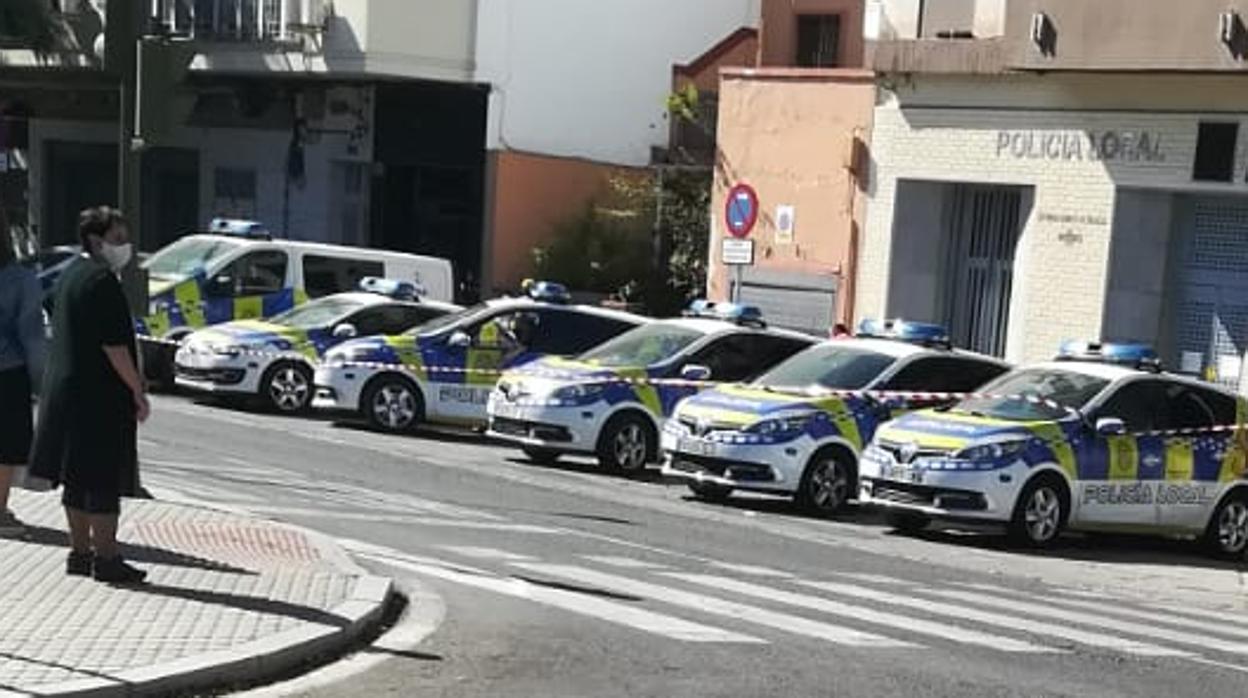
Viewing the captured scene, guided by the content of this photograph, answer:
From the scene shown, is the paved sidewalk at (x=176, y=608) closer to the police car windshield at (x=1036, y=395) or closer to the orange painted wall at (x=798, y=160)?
the police car windshield at (x=1036, y=395)

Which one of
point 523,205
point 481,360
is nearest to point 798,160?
point 523,205

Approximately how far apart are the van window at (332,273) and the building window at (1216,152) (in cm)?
1162

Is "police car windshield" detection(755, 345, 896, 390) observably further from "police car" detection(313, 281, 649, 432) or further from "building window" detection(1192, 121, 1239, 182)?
"building window" detection(1192, 121, 1239, 182)

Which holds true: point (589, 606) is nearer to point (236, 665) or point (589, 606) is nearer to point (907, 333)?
point (236, 665)

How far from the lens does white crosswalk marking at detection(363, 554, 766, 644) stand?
9.32 metres

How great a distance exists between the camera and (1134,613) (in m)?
12.2

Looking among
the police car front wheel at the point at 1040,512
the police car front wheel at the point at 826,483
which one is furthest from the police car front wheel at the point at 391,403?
the police car front wheel at the point at 1040,512

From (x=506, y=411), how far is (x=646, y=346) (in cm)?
176

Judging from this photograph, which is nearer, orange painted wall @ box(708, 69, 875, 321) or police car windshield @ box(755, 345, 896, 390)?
police car windshield @ box(755, 345, 896, 390)

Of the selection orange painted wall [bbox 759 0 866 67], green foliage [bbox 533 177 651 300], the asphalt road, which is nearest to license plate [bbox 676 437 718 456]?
the asphalt road

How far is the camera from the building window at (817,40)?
3177 centimetres

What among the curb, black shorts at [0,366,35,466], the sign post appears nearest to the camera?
the curb

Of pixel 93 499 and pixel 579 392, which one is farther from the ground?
pixel 93 499

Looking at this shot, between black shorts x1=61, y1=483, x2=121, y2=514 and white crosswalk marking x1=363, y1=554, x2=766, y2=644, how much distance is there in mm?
2434
